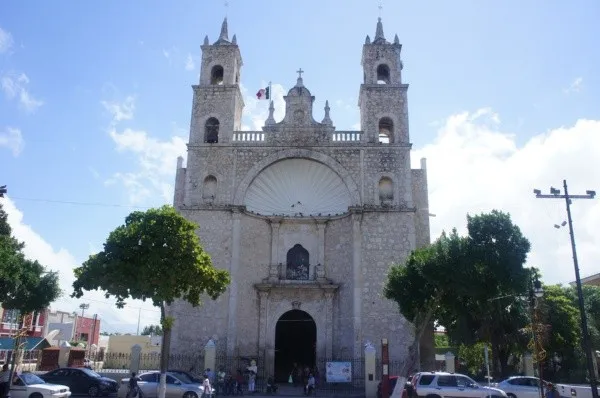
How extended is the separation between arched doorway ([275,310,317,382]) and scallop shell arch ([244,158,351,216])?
5909mm

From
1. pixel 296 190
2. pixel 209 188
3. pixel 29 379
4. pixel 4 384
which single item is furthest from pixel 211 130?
pixel 4 384

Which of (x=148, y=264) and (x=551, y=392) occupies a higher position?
(x=148, y=264)

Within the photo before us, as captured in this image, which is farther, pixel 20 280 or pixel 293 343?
pixel 293 343

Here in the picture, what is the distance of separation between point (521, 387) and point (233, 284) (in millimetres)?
14095

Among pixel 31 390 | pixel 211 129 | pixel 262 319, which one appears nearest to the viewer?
pixel 31 390

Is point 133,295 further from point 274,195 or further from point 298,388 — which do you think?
point 274,195

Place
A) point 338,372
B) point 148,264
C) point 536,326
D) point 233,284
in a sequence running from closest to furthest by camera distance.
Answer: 1. point 536,326
2. point 148,264
3. point 338,372
4. point 233,284

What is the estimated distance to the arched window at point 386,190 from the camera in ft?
92.4

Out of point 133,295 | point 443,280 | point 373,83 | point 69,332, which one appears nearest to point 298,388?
point 443,280

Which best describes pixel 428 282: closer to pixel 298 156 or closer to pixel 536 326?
pixel 536 326

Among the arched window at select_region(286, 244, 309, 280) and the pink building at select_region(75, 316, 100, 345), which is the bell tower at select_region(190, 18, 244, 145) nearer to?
the arched window at select_region(286, 244, 309, 280)

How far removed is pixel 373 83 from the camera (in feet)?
100

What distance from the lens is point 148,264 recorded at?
16922 mm

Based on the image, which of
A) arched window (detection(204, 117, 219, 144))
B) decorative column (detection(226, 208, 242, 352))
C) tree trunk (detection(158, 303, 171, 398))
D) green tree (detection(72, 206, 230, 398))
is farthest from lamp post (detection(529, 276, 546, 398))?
arched window (detection(204, 117, 219, 144))
